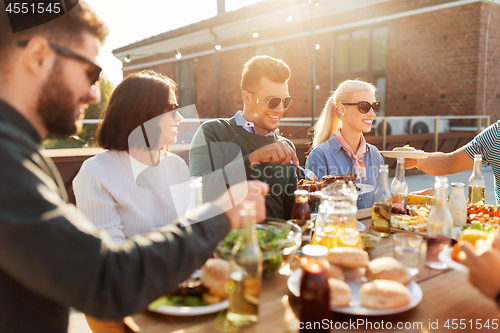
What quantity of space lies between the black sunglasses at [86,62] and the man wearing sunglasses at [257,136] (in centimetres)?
147

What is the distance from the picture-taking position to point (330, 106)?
133 inches

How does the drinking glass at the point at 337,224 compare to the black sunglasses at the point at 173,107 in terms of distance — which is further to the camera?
the black sunglasses at the point at 173,107

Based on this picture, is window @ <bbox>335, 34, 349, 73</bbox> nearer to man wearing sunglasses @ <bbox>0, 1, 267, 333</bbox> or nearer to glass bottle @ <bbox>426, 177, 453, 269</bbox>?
glass bottle @ <bbox>426, 177, 453, 269</bbox>

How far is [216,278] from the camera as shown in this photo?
108cm

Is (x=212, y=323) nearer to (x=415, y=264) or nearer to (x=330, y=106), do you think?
(x=415, y=264)

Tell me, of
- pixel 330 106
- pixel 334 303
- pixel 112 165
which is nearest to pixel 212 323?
pixel 334 303

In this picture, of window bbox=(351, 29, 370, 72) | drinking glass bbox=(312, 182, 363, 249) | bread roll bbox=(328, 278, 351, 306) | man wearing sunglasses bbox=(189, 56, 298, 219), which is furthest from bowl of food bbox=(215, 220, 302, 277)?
window bbox=(351, 29, 370, 72)

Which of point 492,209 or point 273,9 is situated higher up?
point 273,9

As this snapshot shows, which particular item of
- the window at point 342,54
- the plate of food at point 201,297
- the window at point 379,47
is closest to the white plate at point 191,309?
the plate of food at point 201,297

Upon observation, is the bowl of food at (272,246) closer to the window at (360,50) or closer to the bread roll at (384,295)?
the bread roll at (384,295)

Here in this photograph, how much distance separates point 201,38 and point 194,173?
52.6ft

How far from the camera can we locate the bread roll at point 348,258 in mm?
1203

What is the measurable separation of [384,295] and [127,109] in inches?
56.1

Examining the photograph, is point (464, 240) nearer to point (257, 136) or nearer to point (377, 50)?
point (257, 136)
